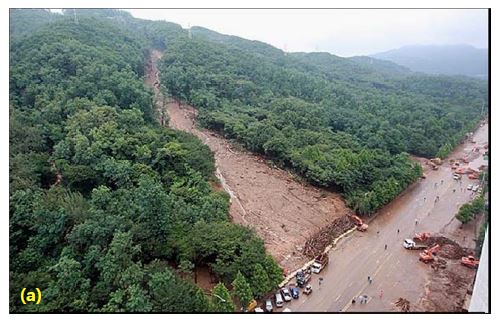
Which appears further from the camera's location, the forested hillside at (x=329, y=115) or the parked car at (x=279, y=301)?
the forested hillside at (x=329, y=115)

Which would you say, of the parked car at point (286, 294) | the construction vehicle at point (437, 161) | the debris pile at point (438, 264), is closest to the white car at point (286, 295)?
the parked car at point (286, 294)

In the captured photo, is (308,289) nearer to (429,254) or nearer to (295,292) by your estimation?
(295,292)

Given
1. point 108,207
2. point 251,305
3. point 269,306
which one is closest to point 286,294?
point 269,306

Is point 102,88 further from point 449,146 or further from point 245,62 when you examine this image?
point 449,146

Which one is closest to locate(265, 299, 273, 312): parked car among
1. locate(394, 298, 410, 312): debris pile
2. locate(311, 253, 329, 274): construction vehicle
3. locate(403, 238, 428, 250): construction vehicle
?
locate(311, 253, 329, 274): construction vehicle

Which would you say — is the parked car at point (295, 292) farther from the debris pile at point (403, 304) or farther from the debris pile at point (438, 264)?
the debris pile at point (438, 264)

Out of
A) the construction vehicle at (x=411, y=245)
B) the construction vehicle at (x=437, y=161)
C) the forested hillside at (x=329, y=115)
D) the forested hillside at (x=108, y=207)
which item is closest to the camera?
the forested hillside at (x=108, y=207)

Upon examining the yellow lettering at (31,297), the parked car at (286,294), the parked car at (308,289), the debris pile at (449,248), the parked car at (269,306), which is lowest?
the debris pile at (449,248)
